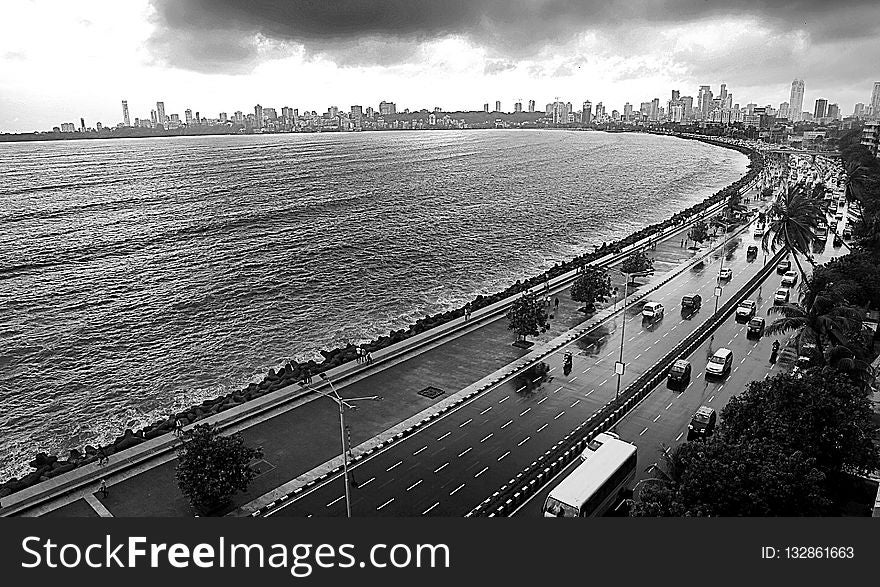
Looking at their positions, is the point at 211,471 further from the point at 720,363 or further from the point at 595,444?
the point at 720,363

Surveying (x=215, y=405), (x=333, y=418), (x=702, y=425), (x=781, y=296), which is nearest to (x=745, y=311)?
(x=781, y=296)

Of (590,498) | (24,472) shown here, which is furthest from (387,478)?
(24,472)

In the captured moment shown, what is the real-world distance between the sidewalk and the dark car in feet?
47.9

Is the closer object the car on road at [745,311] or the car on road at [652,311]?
the car on road at [745,311]

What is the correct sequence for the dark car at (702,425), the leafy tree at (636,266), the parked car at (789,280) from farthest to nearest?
the leafy tree at (636,266) < the parked car at (789,280) < the dark car at (702,425)

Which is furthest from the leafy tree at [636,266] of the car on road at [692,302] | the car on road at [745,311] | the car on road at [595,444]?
the car on road at [595,444]

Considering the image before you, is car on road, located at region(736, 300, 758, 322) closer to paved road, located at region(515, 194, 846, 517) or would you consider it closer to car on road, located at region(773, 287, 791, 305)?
paved road, located at region(515, 194, 846, 517)

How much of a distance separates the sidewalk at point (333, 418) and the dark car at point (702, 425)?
47.9 feet

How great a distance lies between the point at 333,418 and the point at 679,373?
79.5 ft

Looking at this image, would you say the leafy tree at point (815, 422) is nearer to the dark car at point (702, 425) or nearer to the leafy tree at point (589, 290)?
the dark car at point (702, 425)

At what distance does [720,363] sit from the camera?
43.0 metres

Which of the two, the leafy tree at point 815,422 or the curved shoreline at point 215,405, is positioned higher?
the leafy tree at point 815,422

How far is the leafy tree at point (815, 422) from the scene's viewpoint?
2642 cm

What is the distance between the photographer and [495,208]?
134m
